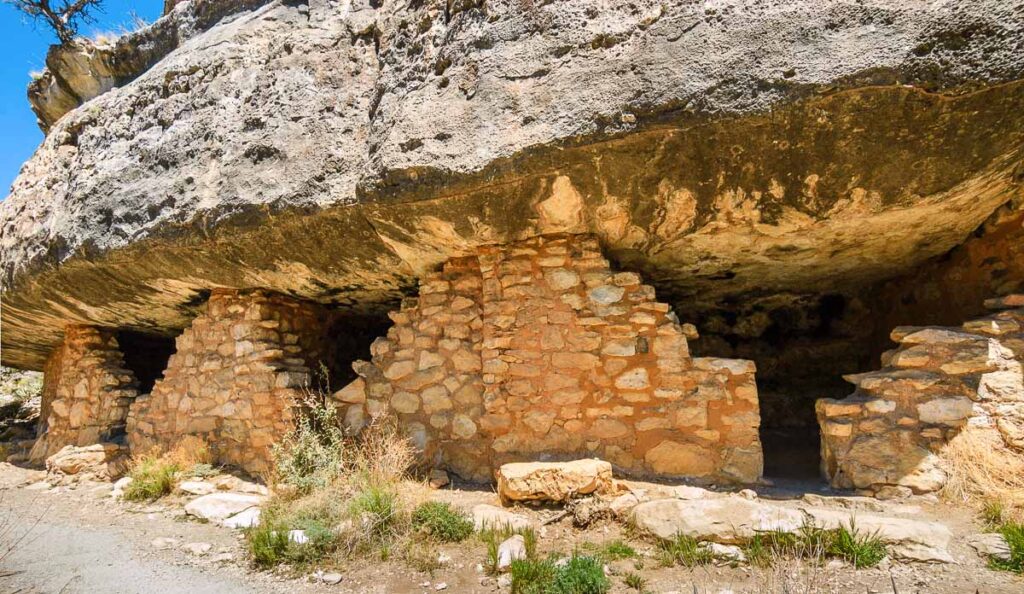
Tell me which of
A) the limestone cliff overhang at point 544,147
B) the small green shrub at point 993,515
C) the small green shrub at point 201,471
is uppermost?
the limestone cliff overhang at point 544,147

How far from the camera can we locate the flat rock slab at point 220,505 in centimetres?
382

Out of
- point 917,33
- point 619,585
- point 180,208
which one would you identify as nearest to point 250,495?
point 180,208

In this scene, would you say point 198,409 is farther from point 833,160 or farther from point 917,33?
point 917,33

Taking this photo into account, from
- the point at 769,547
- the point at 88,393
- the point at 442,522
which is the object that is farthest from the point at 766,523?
the point at 88,393

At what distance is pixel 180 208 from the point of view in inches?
174

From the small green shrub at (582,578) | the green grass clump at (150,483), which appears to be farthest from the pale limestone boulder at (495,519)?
the green grass clump at (150,483)

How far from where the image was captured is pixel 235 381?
4.99 metres

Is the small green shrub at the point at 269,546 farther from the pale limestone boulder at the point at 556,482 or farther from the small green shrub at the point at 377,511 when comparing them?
the pale limestone boulder at the point at 556,482

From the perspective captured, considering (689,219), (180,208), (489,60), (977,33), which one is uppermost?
(489,60)

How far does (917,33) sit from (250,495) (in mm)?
5104

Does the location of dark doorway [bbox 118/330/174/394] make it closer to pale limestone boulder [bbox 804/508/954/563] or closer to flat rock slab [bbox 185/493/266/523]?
flat rock slab [bbox 185/493/266/523]

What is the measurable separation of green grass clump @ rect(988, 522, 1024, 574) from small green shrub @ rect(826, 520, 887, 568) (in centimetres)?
43

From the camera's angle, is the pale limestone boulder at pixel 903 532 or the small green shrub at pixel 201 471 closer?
the pale limestone boulder at pixel 903 532

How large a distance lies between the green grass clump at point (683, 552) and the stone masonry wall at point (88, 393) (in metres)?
6.24
